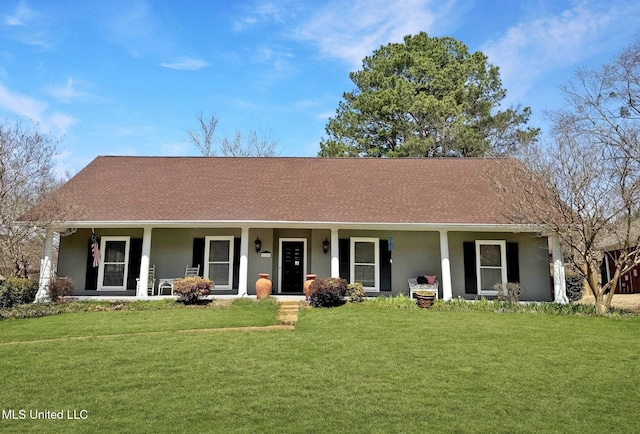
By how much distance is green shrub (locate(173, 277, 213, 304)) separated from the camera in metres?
14.4

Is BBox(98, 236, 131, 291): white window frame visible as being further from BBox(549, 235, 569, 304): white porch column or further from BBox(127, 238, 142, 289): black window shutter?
BBox(549, 235, 569, 304): white porch column

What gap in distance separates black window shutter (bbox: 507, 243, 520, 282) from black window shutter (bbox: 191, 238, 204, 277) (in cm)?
1067

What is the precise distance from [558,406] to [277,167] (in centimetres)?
1586

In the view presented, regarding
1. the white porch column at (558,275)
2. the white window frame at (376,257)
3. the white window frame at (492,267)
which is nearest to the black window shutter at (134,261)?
the white window frame at (376,257)

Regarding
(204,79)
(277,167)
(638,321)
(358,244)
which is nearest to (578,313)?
(638,321)

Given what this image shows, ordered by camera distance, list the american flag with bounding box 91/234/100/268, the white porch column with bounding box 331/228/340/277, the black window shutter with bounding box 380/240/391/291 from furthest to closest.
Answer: the black window shutter with bounding box 380/240/391/291, the american flag with bounding box 91/234/100/268, the white porch column with bounding box 331/228/340/277

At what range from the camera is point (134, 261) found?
54.4ft

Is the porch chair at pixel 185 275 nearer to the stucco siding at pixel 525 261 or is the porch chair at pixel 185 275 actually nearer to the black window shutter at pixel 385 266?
the black window shutter at pixel 385 266

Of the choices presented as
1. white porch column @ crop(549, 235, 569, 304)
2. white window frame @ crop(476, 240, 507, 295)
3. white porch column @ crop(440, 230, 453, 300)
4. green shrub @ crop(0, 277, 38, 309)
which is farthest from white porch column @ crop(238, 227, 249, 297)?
white porch column @ crop(549, 235, 569, 304)

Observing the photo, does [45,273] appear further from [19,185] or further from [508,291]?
[508,291]

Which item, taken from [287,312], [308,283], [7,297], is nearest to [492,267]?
[308,283]

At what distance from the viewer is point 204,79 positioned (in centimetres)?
1952

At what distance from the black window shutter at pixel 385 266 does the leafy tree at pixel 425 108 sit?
44.4 feet

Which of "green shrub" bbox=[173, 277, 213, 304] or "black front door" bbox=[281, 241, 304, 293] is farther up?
"black front door" bbox=[281, 241, 304, 293]
